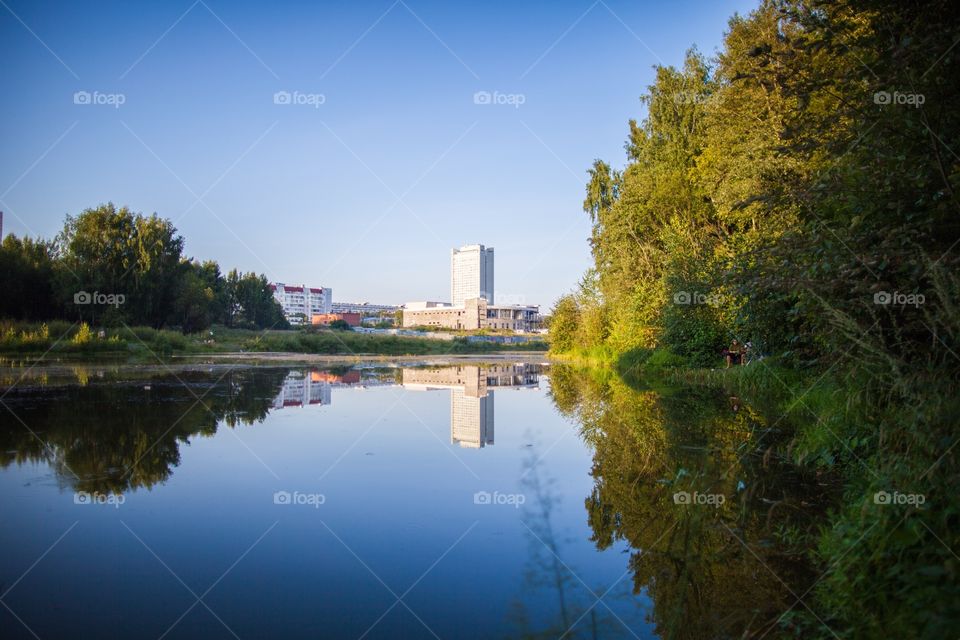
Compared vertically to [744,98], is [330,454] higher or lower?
lower

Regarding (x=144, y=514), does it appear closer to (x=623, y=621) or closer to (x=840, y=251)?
(x=623, y=621)

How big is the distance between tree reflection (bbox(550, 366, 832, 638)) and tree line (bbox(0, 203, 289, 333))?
29.6m

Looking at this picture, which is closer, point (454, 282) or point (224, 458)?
point (224, 458)

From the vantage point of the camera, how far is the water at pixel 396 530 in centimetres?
340

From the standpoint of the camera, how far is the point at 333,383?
20.3 metres

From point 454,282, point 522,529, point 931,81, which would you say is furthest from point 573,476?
point 454,282

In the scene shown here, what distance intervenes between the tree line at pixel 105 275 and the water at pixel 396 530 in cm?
2628

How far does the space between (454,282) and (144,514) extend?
133 m
